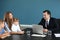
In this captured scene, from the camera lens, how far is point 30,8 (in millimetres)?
5609

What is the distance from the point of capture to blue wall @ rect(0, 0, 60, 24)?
5.52m

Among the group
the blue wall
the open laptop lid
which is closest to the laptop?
the open laptop lid

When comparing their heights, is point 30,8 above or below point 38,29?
above

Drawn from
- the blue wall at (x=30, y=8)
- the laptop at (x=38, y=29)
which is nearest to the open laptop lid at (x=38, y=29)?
the laptop at (x=38, y=29)

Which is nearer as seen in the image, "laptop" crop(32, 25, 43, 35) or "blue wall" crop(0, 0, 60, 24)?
"laptop" crop(32, 25, 43, 35)

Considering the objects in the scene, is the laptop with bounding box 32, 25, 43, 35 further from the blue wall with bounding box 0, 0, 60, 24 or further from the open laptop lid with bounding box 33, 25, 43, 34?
the blue wall with bounding box 0, 0, 60, 24

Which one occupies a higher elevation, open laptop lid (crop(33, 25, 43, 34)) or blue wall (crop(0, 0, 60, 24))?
blue wall (crop(0, 0, 60, 24))

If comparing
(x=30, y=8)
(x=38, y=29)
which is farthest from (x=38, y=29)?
(x=30, y=8)

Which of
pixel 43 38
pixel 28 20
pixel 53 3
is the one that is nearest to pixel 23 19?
pixel 28 20

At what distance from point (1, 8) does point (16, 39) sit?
253cm

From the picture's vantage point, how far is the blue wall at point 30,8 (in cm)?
552

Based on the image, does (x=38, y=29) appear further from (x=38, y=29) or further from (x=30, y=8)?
(x=30, y=8)

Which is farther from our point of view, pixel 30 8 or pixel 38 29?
pixel 30 8

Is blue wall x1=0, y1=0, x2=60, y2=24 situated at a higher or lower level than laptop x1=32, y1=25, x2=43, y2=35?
higher
